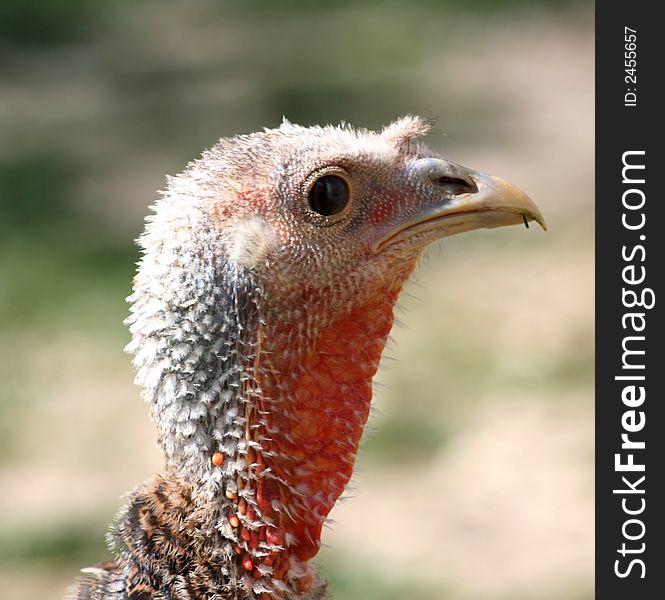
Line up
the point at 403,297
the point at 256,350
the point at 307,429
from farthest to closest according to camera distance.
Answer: the point at 403,297 < the point at 307,429 < the point at 256,350

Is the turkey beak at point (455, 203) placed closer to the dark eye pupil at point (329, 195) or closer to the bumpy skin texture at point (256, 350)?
the bumpy skin texture at point (256, 350)

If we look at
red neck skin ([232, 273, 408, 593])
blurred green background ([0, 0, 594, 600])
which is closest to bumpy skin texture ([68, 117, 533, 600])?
red neck skin ([232, 273, 408, 593])

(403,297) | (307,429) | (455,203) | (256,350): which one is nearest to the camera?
(256,350)

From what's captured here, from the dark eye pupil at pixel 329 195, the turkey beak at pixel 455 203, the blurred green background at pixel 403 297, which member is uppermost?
the blurred green background at pixel 403 297

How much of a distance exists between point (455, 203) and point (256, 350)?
2.30 feet

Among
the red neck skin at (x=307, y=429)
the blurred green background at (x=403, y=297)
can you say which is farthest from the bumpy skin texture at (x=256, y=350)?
the blurred green background at (x=403, y=297)

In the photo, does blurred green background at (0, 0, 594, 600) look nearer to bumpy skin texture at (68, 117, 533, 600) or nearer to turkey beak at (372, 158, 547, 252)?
bumpy skin texture at (68, 117, 533, 600)

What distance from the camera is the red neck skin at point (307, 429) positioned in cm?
298

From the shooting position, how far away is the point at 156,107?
10656mm

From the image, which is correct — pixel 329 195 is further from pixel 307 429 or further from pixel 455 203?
pixel 307 429

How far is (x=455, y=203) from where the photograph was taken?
3.21 metres

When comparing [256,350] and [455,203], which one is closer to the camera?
[256,350]

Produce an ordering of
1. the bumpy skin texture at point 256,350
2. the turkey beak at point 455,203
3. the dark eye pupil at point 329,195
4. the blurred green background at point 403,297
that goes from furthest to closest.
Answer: the blurred green background at point 403,297 → the turkey beak at point 455,203 → the dark eye pupil at point 329,195 → the bumpy skin texture at point 256,350

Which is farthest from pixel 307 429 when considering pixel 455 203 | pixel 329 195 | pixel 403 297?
pixel 403 297
